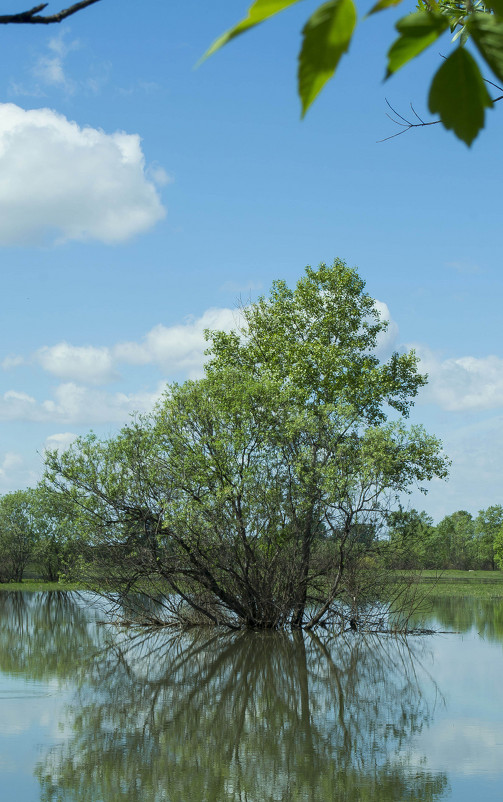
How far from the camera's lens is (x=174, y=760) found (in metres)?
9.63

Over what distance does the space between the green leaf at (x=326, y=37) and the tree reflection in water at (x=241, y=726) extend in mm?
8563

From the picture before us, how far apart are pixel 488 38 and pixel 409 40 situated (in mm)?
78

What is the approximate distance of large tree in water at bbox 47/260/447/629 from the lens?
2205 centimetres

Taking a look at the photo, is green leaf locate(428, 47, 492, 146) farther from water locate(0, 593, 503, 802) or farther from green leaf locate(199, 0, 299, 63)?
water locate(0, 593, 503, 802)

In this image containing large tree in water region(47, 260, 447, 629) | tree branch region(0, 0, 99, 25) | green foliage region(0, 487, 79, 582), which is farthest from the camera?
green foliage region(0, 487, 79, 582)

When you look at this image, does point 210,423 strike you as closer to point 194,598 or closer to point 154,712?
point 194,598

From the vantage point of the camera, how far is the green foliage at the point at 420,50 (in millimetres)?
738

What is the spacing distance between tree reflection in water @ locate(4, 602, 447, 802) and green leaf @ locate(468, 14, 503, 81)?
855 centimetres

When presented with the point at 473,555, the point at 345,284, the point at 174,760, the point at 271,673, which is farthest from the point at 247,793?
the point at 473,555

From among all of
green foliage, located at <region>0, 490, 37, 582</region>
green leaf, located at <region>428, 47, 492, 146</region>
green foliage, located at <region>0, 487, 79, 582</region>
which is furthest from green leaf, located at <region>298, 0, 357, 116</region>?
green foliage, located at <region>0, 490, 37, 582</region>

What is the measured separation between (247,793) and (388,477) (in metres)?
14.9

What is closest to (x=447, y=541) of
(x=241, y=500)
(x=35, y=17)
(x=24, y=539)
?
(x=24, y=539)

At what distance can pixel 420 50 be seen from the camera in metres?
0.81

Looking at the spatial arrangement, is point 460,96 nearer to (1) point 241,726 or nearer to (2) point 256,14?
(2) point 256,14
